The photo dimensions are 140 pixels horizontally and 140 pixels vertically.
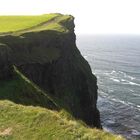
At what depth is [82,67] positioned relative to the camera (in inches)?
2778

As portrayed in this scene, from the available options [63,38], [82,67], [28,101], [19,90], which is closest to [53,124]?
[28,101]

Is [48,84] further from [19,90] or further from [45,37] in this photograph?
[19,90]

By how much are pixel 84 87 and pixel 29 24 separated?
1685 centimetres

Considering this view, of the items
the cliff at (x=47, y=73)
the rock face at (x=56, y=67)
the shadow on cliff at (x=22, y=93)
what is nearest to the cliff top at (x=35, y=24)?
the cliff at (x=47, y=73)

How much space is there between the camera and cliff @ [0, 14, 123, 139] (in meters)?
34.9

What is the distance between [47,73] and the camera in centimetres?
5312

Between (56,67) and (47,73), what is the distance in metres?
3.76

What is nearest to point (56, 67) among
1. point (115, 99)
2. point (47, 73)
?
point (47, 73)

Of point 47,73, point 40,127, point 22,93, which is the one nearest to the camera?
point 40,127

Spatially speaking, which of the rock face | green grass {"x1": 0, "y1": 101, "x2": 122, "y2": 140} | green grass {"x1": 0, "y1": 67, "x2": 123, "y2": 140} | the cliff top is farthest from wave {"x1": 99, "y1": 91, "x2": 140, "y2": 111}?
green grass {"x1": 0, "y1": 101, "x2": 122, "y2": 140}

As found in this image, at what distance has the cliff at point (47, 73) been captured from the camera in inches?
1375

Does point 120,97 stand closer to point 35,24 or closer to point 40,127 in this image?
point 35,24

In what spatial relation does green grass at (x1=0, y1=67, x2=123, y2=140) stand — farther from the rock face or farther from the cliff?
the rock face

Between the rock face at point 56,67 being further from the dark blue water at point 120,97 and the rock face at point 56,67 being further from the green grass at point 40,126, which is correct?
the green grass at point 40,126
